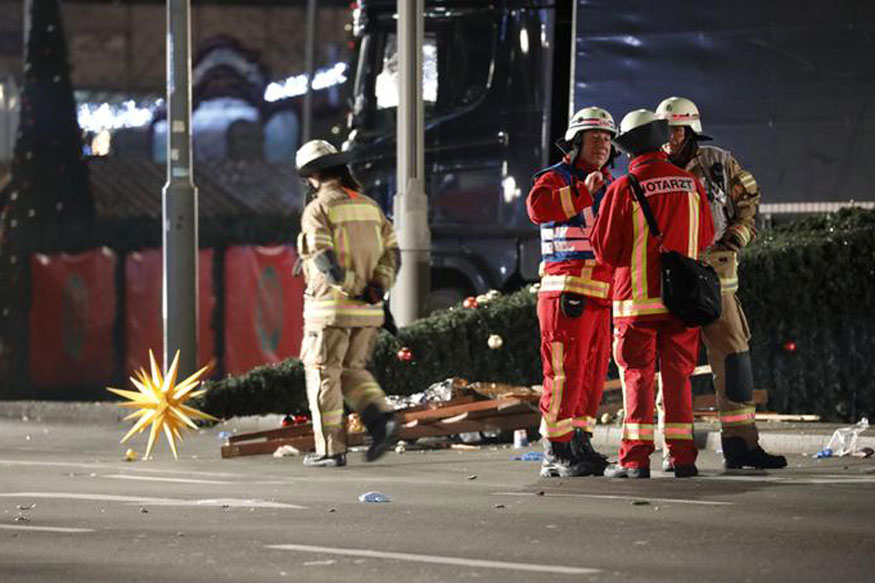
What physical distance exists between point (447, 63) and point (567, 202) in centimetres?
864

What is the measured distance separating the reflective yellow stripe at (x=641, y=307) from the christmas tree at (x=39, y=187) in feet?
67.8

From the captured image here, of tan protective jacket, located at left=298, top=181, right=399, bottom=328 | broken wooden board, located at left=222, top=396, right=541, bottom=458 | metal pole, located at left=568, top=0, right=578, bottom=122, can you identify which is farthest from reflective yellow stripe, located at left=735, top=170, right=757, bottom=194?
metal pole, located at left=568, top=0, right=578, bottom=122

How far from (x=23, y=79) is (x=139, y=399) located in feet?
63.4

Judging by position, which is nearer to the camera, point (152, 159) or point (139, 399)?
point (139, 399)

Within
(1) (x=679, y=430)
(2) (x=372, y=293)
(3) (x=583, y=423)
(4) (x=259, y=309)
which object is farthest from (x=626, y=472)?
(4) (x=259, y=309)

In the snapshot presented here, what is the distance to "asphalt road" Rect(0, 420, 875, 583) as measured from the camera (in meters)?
8.51

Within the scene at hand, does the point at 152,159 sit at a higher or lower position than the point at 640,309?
higher

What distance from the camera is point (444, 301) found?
21000 millimetres

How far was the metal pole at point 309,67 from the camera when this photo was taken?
38.8 metres

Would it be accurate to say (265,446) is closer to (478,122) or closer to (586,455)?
(586,455)

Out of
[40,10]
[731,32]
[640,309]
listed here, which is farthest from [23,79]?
[640,309]

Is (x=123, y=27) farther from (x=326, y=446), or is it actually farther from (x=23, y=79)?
(x=326, y=446)

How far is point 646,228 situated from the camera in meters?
12.0

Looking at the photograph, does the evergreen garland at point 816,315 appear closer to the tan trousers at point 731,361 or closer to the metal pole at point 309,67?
the tan trousers at point 731,361
